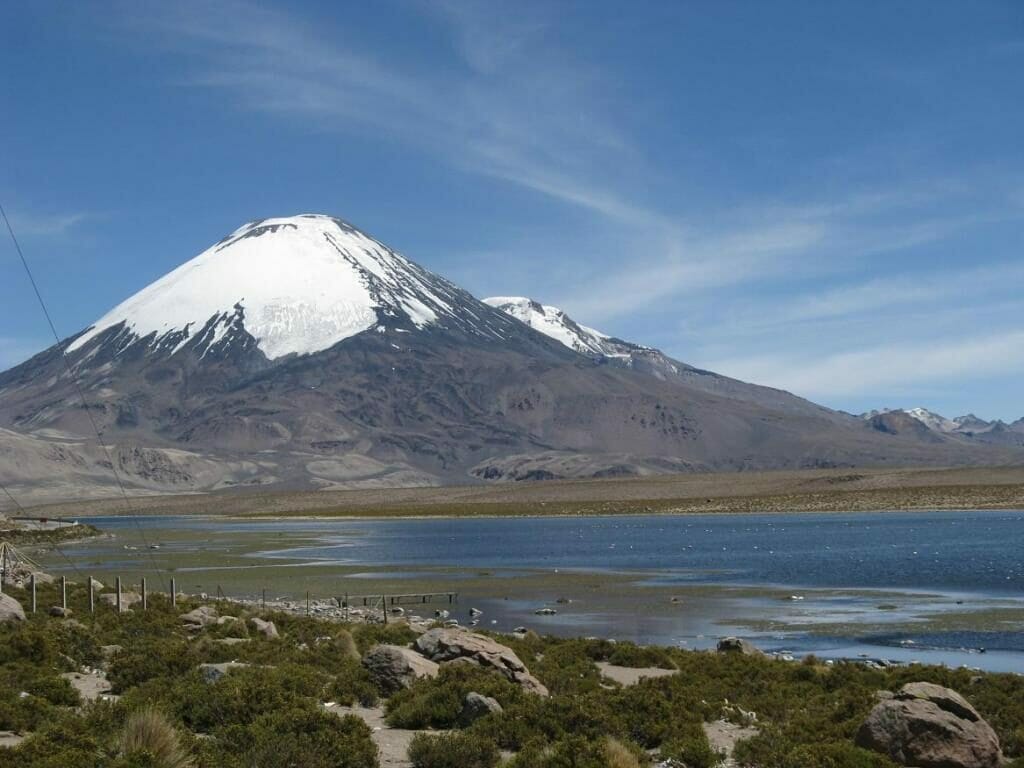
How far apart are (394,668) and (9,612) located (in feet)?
43.0

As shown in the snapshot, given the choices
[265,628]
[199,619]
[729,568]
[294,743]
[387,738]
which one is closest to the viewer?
[294,743]

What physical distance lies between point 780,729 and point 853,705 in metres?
2.08

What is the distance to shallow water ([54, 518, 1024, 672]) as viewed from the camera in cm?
3472

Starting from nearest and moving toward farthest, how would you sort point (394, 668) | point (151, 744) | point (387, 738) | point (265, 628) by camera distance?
point (151, 744), point (387, 738), point (394, 668), point (265, 628)

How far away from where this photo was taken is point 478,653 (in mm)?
20812

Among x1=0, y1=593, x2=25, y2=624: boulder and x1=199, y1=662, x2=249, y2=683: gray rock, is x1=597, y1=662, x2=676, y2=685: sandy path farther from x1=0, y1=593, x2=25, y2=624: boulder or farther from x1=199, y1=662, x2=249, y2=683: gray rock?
x1=0, y1=593, x2=25, y2=624: boulder

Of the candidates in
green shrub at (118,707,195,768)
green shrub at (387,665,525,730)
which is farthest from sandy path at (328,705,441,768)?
green shrub at (118,707,195,768)

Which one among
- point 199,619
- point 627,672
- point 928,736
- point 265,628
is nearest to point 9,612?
point 199,619

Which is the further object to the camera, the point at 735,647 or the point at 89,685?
the point at 735,647

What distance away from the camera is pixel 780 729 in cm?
1719

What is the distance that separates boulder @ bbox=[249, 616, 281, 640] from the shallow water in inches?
410

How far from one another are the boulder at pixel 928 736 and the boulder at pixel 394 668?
771 cm

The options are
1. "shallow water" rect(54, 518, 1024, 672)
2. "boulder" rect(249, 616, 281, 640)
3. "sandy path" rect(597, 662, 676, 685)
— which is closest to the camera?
"sandy path" rect(597, 662, 676, 685)

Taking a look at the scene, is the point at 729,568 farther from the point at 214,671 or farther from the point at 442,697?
the point at 442,697
